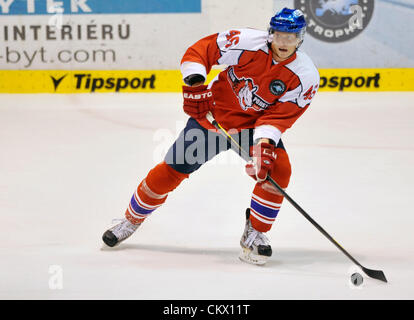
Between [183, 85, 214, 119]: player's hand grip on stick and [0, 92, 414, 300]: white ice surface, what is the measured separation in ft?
1.85

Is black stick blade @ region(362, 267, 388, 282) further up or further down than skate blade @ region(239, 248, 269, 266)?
further up

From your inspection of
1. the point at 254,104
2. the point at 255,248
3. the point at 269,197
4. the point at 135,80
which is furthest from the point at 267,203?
the point at 135,80

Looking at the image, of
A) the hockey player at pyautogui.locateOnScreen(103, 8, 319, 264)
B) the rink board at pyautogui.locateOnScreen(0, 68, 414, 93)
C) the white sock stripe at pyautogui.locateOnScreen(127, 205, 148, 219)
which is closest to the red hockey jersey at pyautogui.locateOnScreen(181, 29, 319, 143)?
the hockey player at pyautogui.locateOnScreen(103, 8, 319, 264)

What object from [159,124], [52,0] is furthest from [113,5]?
[159,124]

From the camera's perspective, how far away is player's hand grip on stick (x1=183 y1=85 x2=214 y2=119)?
2809mm

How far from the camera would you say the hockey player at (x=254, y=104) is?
2.80 m

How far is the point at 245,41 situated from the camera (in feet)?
9.37

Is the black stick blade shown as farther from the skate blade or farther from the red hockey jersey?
the red hockey jersey

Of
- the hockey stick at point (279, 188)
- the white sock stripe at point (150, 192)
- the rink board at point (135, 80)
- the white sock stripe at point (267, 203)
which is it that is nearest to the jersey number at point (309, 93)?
the hockey stick at point (279, 188)

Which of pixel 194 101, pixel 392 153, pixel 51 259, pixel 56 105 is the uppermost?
pixel 194 101
